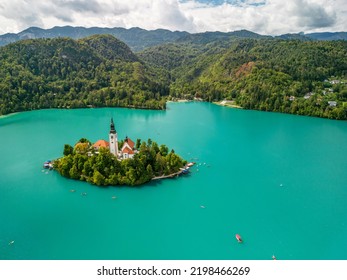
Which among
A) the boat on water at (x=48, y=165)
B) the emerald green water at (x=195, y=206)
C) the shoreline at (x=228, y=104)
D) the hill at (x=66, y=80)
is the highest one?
the hill at (x=66, y=80)

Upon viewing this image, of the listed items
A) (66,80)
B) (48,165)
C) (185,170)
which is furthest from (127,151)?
(66,80)

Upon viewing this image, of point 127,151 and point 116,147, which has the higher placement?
point 116,147

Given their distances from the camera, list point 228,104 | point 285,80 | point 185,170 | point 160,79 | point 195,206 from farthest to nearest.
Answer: point 160,79 → point 285,80 → point 228,104 → point 185,170 → point 195,206

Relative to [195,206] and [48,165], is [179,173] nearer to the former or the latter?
[195,206]

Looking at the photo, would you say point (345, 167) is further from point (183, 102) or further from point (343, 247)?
point (183, 102)

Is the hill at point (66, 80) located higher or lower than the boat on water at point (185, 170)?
higher

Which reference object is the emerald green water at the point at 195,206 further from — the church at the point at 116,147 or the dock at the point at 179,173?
the church at the point at 116,147

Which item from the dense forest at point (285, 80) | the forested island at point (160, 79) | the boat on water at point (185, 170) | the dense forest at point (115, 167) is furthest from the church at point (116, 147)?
the dense forest at point (285, 80)
